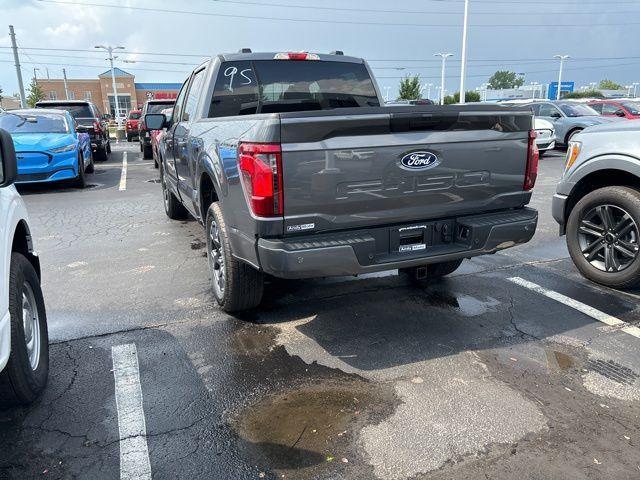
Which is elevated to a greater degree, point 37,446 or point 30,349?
point 30,349

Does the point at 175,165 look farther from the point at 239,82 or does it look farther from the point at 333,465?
the point at 333,465

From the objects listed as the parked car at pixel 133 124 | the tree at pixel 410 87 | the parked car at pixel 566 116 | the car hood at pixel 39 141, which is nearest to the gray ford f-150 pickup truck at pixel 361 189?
the car hood at pixel 39 141

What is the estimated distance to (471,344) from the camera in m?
3.86

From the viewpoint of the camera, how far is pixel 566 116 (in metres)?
17.1

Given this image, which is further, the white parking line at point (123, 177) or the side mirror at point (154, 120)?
the white parking line at point (123, 177)

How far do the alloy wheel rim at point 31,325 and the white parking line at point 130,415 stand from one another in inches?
20.3

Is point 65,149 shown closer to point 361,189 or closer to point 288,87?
point 288,87

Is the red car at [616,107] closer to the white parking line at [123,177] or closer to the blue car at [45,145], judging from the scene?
the white parking line at [123,177]

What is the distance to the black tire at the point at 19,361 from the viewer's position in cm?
277

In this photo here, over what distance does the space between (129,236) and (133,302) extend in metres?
2.78

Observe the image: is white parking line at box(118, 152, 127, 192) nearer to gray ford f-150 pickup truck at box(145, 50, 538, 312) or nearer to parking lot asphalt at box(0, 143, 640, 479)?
parking lot asphalt at box(0, 143, 640, 479)

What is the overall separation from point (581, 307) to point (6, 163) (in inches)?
172

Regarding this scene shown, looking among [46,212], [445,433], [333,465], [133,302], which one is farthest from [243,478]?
[46,212]

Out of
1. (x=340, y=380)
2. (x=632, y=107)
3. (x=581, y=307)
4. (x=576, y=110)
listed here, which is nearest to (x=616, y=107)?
(x=632, y=107)
